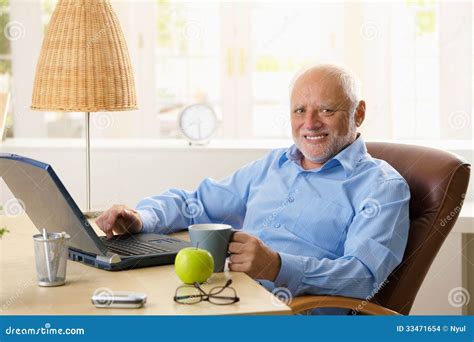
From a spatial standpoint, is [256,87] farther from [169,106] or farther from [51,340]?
[51,340]

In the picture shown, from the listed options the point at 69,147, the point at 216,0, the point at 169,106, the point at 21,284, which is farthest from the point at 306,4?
the point at 21,284

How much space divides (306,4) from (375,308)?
4.02 meters

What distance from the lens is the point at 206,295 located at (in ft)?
5.52

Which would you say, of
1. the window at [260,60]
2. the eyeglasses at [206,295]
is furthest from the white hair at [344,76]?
the window at [260,60]

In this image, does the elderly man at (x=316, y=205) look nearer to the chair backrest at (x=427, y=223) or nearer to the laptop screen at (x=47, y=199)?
the chair backrest at (x=427, y=223)

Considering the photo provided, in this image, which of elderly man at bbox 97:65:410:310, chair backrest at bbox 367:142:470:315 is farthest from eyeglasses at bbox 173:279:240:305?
chair backrest at bbox 367:142:470:315

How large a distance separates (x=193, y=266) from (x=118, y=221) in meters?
0.62

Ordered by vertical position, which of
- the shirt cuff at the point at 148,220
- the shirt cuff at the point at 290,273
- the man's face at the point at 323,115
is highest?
the man's face at the point at 323,115

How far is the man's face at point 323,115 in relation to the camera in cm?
252

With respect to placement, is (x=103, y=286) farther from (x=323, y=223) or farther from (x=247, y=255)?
(x=323, y=223)

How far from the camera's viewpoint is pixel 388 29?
5.54 m

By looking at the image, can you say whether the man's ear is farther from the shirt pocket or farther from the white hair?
the shirt pocket

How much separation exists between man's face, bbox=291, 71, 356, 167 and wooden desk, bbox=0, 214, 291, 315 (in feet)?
2.39

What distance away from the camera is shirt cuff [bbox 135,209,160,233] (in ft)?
7.85
